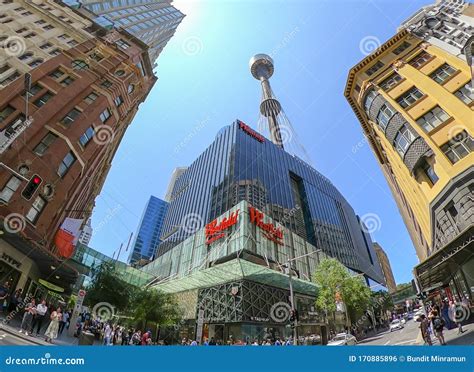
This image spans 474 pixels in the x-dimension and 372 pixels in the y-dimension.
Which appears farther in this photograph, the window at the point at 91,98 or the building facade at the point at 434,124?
the window at the point at 91,98

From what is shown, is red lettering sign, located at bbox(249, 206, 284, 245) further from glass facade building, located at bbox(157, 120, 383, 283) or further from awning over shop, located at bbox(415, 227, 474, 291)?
→ awning over shop, located at bbox(415, 227, 474, 291)

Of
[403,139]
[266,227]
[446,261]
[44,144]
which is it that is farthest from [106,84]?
[446,261]

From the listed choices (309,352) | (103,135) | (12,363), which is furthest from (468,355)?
(103,135)

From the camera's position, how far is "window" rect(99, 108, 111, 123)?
95.9ft

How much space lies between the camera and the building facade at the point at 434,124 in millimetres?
18125

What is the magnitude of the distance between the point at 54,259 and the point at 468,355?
24042 millimetres

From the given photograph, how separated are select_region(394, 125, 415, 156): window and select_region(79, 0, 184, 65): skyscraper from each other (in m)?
43.5

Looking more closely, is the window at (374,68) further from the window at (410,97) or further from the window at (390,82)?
the window at (410,97)

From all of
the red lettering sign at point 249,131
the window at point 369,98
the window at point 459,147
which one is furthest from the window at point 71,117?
the red lettering sign at point 249,131

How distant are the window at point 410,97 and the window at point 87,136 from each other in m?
30.7

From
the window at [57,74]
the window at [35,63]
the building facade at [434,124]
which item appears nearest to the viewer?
the building facade at [434,124]

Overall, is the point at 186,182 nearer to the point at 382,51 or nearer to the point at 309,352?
the point at 382,51

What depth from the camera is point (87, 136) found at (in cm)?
2653

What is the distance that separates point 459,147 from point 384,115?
9.56m
